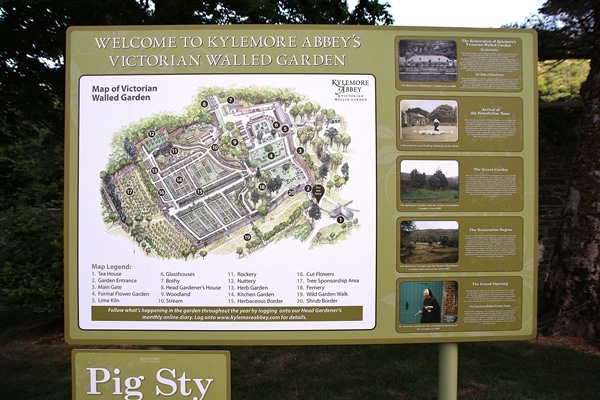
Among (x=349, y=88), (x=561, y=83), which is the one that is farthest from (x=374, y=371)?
(x=561, y=83)

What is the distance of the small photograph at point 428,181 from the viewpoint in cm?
292

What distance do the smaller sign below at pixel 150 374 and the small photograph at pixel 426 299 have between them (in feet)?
3.97

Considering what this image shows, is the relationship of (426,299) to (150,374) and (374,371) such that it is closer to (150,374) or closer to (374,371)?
(150,374)

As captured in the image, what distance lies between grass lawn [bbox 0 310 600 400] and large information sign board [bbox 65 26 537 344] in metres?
2.07

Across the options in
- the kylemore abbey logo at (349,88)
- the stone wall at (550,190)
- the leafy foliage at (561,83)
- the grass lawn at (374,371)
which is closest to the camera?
the kylemore abbey logo at (349,88)

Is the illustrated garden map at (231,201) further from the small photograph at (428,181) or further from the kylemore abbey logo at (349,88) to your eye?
the small photograph at (428,181)

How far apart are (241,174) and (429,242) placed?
51.3 inches

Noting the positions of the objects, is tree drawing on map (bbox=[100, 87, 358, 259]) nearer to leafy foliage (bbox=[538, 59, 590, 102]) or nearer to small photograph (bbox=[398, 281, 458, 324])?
small photograph (bbox=[398, 281, 458, 324])

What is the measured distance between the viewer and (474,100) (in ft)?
9.62

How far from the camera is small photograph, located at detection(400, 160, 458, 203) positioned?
2916 millimetres

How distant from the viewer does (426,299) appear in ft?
9.66

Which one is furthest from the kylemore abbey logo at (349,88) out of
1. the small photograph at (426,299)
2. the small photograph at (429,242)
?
the small photograph at (426,299)

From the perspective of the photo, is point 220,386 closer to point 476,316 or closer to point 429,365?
point 476,316

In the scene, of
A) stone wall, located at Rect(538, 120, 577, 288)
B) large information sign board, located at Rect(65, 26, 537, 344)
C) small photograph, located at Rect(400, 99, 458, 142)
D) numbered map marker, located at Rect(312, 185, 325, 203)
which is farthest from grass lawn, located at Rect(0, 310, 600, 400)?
stone wall, located at Rect(538, 120, 577, 288)
